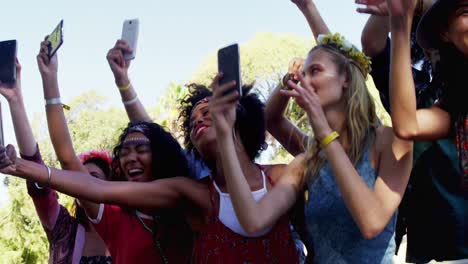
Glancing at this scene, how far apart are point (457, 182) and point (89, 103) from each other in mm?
44622

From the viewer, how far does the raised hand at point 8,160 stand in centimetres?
262

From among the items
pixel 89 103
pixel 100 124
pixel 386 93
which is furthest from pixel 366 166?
pixel 89 103

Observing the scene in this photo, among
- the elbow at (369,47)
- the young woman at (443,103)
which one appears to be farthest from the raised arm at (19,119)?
the young woman at (443,103)

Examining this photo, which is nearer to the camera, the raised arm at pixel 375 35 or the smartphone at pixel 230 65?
the smartphone at pixel 230 65

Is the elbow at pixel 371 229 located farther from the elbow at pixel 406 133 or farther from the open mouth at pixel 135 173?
the open mouth at pixel 135 173

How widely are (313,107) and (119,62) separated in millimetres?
1723

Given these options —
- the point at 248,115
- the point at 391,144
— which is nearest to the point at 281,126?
the point at 248,115

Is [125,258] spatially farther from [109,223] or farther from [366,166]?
[366,166]

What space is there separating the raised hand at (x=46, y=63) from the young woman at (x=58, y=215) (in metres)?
0.16

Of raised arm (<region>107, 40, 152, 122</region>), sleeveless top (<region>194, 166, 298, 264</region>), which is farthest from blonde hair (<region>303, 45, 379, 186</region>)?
raised arm (<region>107, 40, 152, 122</region>)

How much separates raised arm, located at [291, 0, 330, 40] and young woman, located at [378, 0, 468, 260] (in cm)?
78

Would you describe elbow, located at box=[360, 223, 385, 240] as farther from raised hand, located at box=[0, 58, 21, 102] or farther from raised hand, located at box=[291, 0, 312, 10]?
raised hand, located at box=[0, 58, 21, 102]

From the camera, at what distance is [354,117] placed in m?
2.56

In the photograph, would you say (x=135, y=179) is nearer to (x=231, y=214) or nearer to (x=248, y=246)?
(x=231, y=214)
